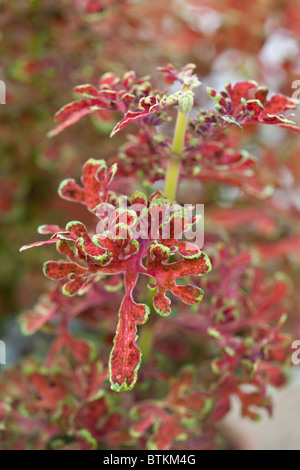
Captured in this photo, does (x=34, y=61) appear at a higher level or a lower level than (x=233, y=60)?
lower

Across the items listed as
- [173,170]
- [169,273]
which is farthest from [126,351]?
[173,170]

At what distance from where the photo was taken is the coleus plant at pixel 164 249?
52cm

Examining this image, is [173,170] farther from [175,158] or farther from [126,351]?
[126,351]

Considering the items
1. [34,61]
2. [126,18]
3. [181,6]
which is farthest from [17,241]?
[181,6]

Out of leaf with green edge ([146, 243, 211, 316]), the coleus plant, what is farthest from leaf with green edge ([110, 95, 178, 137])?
leaf with green edge ([146, 243, 211, 316])

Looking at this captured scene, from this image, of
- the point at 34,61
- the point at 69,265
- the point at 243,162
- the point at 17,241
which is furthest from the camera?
the point at 17,241

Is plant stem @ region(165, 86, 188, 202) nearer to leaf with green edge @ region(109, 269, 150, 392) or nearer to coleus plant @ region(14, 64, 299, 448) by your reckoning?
coleus plant @ region(14, 64, 299, 448)

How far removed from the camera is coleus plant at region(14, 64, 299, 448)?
52 centimetres

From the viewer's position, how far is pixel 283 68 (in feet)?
3.99

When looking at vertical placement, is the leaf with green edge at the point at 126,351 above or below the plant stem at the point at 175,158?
below

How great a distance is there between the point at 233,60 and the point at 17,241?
0.66m

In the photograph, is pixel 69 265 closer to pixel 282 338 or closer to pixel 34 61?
pixel 282 338

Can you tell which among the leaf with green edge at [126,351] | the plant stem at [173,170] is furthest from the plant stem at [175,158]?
the leaf with green edge at [126,351]

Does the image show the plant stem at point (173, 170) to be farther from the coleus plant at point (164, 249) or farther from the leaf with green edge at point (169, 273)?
the leaf with green edge at point (169, 273)
